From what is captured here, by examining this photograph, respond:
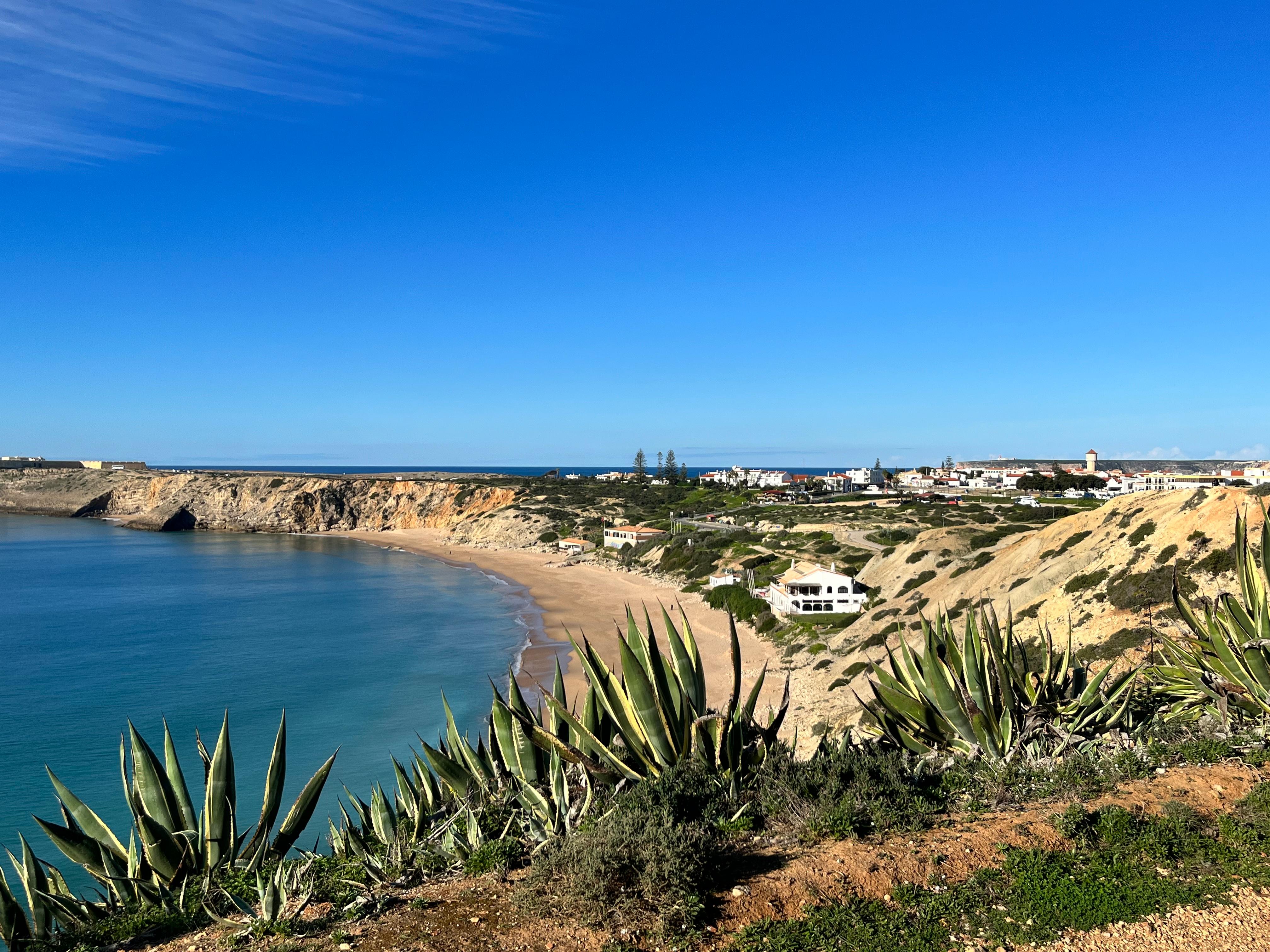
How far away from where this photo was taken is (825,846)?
4926 millimetres

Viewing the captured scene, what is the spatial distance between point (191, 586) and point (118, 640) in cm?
1798

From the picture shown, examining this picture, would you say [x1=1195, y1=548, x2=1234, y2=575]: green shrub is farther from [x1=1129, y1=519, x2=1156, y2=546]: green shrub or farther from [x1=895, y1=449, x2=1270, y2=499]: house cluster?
[x1=895, y1=449, x2=1270, y2=499]: house cluster

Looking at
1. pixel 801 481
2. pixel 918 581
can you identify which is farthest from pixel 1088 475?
pixel 918 581

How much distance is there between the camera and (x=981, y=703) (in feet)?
21.7

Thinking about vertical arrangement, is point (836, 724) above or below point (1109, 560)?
below

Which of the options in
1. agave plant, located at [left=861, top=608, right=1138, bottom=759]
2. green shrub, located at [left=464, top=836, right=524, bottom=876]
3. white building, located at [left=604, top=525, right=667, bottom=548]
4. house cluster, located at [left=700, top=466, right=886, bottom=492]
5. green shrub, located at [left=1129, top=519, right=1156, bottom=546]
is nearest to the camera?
green shrub, located at [left=464, top=836, right=524, bottom=876]

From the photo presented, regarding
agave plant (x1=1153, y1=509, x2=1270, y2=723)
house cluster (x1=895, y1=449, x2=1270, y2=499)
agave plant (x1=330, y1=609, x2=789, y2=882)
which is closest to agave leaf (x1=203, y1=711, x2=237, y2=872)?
agave plant (x1=330, y1=609, x2=789, y2=882)

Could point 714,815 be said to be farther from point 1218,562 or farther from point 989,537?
point 989,537

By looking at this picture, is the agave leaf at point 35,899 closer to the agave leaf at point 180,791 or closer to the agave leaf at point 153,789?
the agave leaf at point 153,789

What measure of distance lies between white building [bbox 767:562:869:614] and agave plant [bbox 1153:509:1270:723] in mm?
26825

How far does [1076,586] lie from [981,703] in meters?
20.2

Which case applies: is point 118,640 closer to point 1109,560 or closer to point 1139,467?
point 1109,560

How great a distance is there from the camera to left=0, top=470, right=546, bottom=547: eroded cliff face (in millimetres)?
95500

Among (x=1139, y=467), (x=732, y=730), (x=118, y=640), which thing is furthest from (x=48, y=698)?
(x=1139, y=467)
